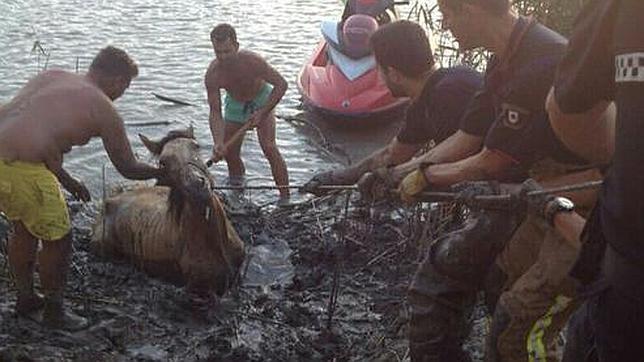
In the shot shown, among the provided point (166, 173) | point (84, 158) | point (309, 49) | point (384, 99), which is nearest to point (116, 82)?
point (166, 173)

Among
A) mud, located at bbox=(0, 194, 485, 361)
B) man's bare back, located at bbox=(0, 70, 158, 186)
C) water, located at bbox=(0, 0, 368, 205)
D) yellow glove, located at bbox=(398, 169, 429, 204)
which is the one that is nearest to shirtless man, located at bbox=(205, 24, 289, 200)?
water, located at bbox=(0, 0, 368, 205)

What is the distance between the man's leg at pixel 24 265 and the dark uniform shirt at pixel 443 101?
261 cm

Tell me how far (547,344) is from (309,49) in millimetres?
11016

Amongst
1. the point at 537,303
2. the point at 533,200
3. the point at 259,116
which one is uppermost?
the point at 533,200

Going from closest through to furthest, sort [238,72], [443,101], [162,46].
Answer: [443,101] → [238,72] → [162,46]

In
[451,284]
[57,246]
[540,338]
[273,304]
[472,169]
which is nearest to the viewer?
[540,338]

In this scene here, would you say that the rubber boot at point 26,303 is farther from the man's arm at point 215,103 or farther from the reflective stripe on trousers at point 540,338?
the reflective stripe on trousers at point 540,338

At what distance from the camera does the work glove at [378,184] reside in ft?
15.1

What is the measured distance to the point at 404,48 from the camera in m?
4.61

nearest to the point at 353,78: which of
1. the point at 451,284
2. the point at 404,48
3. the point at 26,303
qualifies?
the point at 26,303

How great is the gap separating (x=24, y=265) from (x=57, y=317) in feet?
1.34

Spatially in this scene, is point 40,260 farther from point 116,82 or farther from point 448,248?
point 448,248

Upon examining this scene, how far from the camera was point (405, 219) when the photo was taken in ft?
22.4

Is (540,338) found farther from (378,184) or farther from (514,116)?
(378,184)
